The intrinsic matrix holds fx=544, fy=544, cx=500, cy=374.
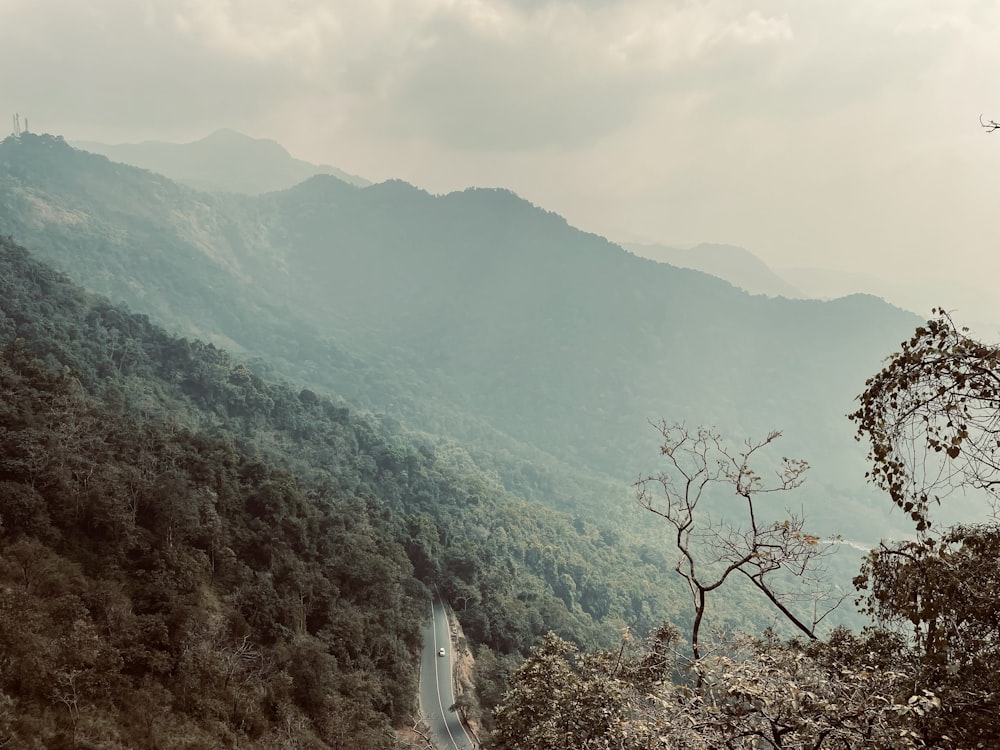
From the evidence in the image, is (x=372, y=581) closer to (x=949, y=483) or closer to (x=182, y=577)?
(x=182, y=577)

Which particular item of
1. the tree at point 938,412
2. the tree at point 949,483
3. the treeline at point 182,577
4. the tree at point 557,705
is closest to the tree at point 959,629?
the tree at point 949,483

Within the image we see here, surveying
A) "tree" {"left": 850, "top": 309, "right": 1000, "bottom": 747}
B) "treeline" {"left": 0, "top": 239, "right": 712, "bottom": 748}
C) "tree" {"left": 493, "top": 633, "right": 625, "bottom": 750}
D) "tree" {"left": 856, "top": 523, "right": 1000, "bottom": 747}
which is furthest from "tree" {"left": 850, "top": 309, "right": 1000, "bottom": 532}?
"treeline" {"left": 0, "top": 239, "right": 712, "bottom": 748}

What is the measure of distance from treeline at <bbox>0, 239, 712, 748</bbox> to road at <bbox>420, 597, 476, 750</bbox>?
1.95 m

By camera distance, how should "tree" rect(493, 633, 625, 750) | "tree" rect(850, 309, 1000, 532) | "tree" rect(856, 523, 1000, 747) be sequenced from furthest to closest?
"tree" rect(493, 633, 625, 750) → "tree" rect(850, 309, 1000, 532) → "tree" rect(856, 523, 1000, 747)

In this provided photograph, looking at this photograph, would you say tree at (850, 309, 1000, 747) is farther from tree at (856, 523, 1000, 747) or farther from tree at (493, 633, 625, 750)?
tree at (493, 633, 625, 750)

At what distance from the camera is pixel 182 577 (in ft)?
69.7

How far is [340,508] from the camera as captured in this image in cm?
3944

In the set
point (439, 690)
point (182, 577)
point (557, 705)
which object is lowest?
point (439, 690)

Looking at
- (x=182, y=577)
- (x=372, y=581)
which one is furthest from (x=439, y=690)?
(x=182, y=577)

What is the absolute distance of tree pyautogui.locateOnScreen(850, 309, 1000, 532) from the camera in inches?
165

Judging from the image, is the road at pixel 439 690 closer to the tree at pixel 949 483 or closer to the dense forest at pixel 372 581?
the dense forest at pixel 372 581

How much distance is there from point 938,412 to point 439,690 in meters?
33.0

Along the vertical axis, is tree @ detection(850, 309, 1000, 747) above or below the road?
above

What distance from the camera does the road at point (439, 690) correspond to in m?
27.5
